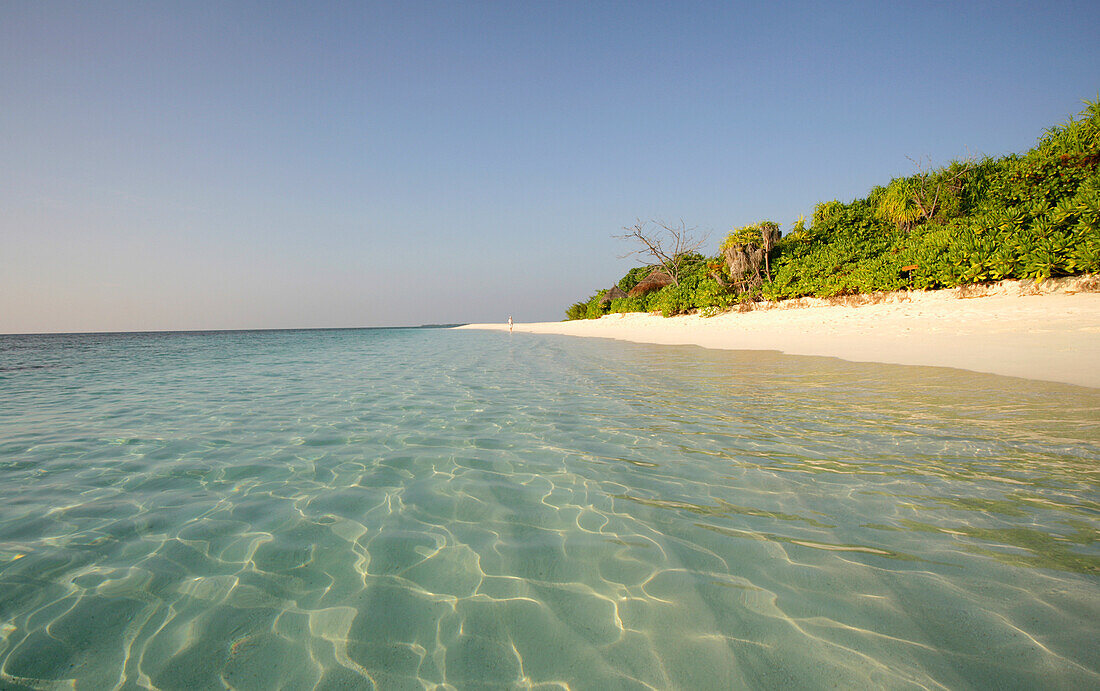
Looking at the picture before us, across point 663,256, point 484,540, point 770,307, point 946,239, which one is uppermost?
point 663,256

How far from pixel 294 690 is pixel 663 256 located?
33569mm

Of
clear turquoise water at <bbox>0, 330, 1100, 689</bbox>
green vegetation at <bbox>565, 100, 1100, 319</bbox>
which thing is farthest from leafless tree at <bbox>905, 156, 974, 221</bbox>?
clear turquoise water at <bbox>0, 330, 1100, 689</bbox>

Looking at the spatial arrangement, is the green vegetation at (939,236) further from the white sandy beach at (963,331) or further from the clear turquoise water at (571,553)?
the clear turquoise water at (571,553)

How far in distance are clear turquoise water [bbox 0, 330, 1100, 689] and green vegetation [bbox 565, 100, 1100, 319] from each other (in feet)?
31.6

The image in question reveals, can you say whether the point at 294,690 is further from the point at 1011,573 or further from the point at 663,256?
the point at 663,256

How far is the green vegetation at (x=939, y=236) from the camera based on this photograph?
450 inches

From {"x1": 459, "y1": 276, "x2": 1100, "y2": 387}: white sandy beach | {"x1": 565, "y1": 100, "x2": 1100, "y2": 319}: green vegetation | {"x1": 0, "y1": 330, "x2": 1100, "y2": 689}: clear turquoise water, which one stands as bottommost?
{"x1": 0, "y1": 330, "x2": 1100, "y2": 689}: clear turquoise water

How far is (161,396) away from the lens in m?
8.52

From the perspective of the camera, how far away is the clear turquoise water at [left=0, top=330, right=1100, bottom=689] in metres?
1.75

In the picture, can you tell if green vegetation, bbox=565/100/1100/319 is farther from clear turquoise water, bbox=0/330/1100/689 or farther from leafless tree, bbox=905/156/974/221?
clear turquoise water, bbox=0/330/1100/689

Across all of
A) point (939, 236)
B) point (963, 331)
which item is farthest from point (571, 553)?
point (939, 236)

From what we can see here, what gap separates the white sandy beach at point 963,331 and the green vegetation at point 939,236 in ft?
1.90

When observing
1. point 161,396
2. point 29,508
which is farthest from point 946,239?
point 161,396

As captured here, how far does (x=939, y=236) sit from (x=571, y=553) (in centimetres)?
1802
